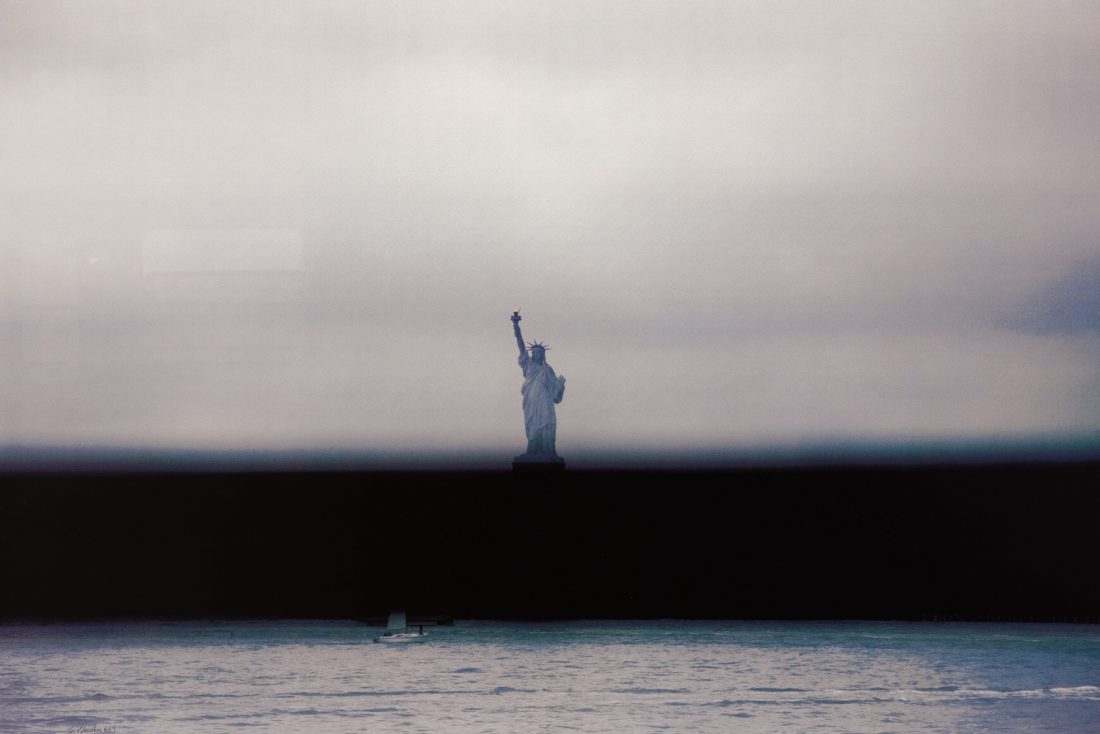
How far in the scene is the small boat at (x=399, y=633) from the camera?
22859 millimetres

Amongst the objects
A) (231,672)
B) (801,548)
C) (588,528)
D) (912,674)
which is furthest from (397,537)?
(912,674)

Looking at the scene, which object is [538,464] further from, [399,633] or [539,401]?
[399,633]

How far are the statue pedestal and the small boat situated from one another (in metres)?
4.24

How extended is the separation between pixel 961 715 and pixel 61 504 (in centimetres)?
3825

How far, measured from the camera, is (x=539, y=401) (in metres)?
20.3

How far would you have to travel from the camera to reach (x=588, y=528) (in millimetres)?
37438

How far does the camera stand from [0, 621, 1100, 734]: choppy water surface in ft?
51.2

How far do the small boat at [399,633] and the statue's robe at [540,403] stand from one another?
4651mm

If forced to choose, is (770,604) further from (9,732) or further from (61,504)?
(61,504)

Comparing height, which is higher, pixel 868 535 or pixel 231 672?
pixel 868 535

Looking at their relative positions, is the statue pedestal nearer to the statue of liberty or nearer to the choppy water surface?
the statue of liberty

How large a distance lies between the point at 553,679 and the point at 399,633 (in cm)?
580

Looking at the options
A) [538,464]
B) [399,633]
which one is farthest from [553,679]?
[399,633]

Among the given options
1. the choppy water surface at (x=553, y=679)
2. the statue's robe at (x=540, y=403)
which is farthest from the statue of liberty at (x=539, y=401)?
the choppy water surface at (x=553, y=679)
